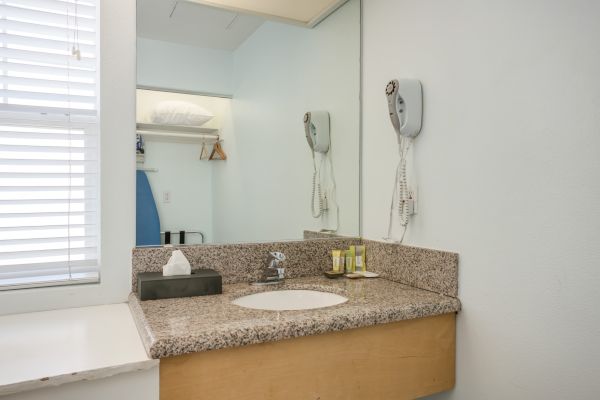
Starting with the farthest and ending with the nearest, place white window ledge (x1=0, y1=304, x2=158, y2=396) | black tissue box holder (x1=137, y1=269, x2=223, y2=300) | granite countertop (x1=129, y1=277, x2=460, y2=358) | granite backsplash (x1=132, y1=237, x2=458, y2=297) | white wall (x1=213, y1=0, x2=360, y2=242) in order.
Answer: white wall (x1=213, y1=0, x2=360, y2=242), granite backsplash (x1=132, y1=237, x2=458, y2=297), black tissue box holder (x1=137, y1=269, x2=223, y2=300), granite countertop (x1=129, y1=277, x2=460, y2=358), white window ledge (x1=0, y1=304, x2=158, y2=396)

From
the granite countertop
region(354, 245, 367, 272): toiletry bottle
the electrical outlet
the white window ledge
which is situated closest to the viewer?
the white window ledge

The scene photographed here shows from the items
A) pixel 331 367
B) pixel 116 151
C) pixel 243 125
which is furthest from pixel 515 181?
pixel 116 151

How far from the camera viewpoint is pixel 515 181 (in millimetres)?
1094

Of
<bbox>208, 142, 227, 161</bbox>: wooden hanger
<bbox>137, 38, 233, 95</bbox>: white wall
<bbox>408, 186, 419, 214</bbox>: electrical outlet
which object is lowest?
<bbox>408, 186, 419, 214</bbox>: electrical outlet

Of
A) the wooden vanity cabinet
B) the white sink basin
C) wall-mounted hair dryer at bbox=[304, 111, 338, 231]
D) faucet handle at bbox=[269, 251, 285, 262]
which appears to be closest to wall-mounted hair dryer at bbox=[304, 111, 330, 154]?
wall-mounted hair dryer at bbox=[304, 111, 338, 231]

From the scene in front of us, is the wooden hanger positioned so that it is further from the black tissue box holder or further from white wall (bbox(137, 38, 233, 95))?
the black tissue box holder

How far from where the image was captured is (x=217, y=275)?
130 centimetres

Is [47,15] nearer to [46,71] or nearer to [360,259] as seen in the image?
[46,71]

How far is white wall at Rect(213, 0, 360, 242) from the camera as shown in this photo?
1.54 meters

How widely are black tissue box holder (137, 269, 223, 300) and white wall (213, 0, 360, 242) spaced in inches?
9.0

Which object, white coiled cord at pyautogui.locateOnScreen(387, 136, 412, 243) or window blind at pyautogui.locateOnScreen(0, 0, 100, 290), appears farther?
white coiled cord at pyautogui.locateOnScreen(387, 136, 412, 243)

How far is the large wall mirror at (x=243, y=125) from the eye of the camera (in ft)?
4.58

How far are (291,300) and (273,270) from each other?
0.12 metres

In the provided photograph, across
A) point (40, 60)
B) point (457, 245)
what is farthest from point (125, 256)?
point (457, 245)
